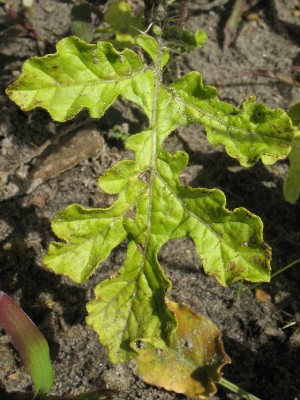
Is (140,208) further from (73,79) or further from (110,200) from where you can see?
(110,200)

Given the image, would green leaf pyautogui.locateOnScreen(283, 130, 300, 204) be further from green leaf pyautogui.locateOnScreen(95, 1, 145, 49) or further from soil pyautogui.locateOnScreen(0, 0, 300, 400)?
green leaf pyautogui.locateOnScreen(95, 1, 145, 49)

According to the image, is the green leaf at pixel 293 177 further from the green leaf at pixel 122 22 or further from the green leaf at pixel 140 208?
the green leaf at pixel 122 22

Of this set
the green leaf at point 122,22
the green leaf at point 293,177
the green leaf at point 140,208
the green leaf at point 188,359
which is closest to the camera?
the green leaf at point 140,208

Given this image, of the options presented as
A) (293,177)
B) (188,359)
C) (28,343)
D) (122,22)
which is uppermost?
(122,22)

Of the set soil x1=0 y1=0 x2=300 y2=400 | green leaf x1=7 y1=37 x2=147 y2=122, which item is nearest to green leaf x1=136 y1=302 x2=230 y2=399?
soil x1=0 y1=0 x2=300 y2=400

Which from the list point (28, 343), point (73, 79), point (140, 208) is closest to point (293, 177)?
point (140, 208)

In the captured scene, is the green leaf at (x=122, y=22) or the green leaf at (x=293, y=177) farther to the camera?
the green leaf at (x=122, y=22)

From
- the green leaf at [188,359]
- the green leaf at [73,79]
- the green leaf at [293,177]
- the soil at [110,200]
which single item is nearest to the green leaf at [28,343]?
the soil at [110,200]
